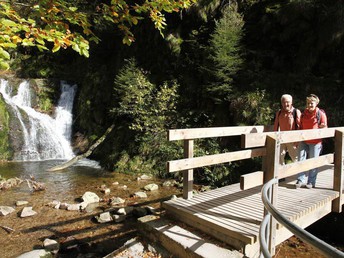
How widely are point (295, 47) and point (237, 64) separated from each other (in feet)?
9.41

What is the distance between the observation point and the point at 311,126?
5418mm

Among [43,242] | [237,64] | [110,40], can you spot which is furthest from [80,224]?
[110,40]

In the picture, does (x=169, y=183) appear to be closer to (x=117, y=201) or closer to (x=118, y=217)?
(x=117, y=201)

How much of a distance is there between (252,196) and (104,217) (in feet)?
13.6

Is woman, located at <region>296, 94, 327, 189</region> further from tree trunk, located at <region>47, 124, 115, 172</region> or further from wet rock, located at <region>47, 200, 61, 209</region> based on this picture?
tree trunk, located at <region>47, 124, 115, 172</region>

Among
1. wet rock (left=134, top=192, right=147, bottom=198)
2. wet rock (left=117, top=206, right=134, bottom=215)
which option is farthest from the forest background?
wet rock (left=117, top=206, right=134, bottom=215)

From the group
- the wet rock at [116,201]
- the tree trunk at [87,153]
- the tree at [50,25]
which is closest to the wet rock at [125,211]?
the wet rock at [116,201]

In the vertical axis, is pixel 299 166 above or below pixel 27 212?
above

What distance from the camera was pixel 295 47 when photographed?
12.0m

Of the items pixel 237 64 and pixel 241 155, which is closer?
pixel 241 155

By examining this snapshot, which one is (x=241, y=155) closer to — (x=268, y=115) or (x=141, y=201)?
(x=141, y=201)

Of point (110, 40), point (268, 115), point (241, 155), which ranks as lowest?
point (241, 155)

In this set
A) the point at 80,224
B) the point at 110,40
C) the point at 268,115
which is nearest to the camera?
the point at 80,224

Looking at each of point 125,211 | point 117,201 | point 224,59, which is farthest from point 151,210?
point 224,59
